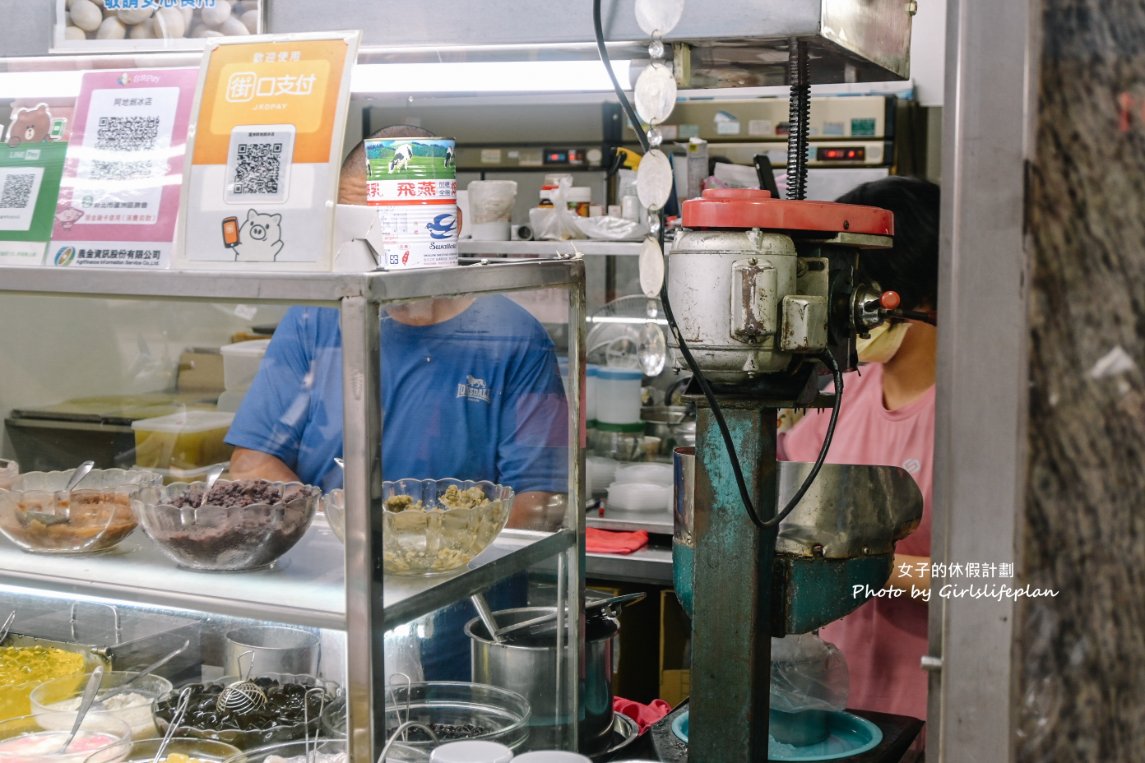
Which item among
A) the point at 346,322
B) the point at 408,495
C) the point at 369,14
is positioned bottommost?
the point at 408,495

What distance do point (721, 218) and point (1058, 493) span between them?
1.94 feet

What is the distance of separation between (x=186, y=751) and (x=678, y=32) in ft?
3.67

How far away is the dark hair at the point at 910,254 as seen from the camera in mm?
2338

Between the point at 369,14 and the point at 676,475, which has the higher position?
the point at 369,14

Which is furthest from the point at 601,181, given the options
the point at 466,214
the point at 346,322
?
the point at 346,322

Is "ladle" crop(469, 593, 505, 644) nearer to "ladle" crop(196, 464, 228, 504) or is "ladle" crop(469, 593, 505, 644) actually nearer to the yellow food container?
"ladle" crop(196, 464, 228, 504)

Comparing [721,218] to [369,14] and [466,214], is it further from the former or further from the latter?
[466,214]

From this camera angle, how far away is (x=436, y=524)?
1.39 meters

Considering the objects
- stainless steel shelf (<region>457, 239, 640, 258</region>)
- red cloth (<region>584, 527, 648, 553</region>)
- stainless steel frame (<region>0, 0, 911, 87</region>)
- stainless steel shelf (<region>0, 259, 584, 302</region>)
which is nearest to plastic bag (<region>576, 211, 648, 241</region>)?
stainless steel shelf (<region>457, 239, 640, 258</region>)

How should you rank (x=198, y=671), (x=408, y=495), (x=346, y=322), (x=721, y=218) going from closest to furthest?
(x=346, y=322), (x=721, y=218), (x=408, y=495), (x=198, y=671)

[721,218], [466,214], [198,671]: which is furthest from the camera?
[466,214]

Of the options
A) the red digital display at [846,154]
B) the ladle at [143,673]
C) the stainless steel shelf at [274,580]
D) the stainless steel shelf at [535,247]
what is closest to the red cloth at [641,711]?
the stainless steel shelf at [274,580]

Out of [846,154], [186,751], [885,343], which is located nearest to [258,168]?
[186,751]

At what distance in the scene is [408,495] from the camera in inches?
59.9
